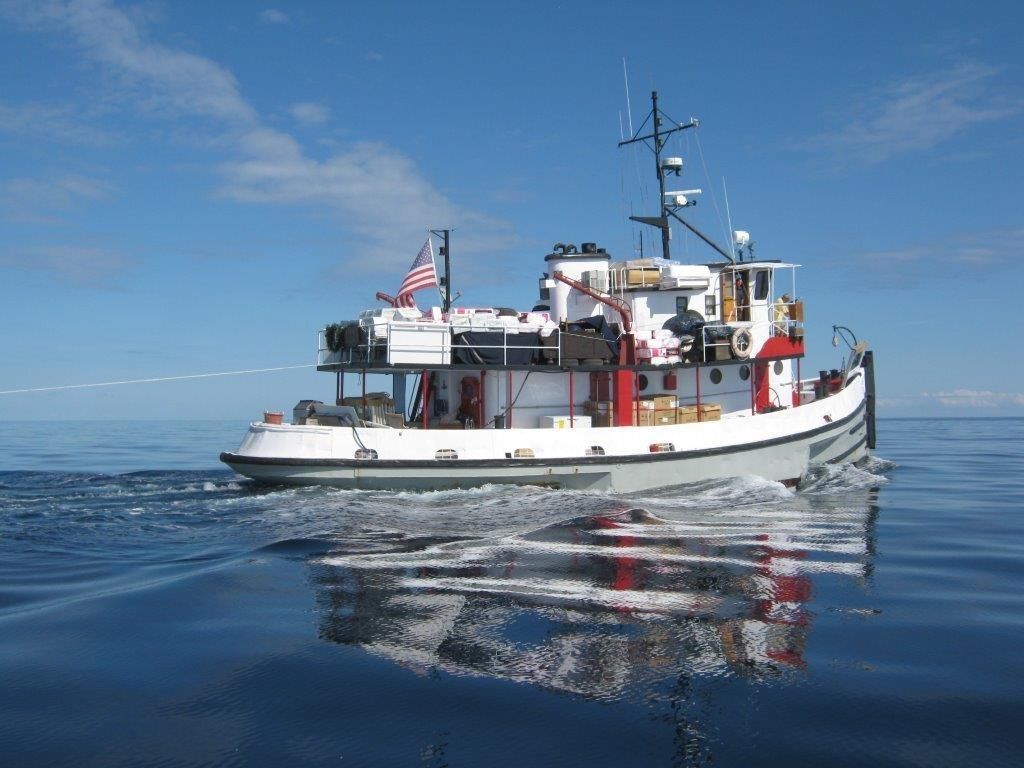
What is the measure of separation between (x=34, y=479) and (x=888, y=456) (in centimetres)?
2739

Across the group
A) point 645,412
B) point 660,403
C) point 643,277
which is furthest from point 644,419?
point 643,277

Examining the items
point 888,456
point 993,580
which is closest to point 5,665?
point 993,580

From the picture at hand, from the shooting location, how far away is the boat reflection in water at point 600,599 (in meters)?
6.26

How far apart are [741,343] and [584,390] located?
362 centimetres

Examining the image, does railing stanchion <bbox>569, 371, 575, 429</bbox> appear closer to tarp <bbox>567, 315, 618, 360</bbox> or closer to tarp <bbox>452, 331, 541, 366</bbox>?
tarp <bbox>452, 331, 541, 366</bbox>

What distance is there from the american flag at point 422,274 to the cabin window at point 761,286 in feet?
26.2

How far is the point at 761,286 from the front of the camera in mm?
20062

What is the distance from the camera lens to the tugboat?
51.8 feet

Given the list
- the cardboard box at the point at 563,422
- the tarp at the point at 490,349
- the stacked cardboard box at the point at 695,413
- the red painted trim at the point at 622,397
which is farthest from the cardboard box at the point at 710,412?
the tarp at the point at 490,349

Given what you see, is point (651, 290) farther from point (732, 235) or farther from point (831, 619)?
point (831, 619)

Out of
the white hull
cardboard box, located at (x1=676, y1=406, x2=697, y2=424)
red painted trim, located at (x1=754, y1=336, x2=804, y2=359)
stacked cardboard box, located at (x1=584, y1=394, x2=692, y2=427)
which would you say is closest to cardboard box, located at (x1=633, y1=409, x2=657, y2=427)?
stacked cardboard box, located at (x1=584, y1=394, x2=692, y2=427)

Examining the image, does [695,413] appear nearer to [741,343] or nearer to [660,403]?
[660,403]

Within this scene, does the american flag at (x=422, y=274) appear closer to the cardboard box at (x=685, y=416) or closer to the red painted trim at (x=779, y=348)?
the cardboard box at (x=685, y=416)

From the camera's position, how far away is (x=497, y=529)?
12133 millimetres
